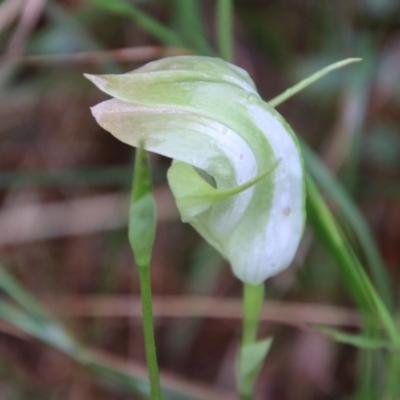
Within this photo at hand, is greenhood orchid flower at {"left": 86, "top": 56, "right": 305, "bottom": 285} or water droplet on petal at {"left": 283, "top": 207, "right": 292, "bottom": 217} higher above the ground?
greenhood orchid flower at {"left": 86, "top": 56, "right": 305, "bottom": 285}

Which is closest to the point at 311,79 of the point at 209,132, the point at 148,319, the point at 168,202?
the point at 209,132

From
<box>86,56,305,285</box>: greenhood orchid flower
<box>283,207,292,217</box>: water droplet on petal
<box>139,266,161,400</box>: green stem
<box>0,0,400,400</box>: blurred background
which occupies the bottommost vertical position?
<box>0,0,400,400</box>: blurred background

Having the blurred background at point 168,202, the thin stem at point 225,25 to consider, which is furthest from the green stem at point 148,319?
the blurred background at point 168,202

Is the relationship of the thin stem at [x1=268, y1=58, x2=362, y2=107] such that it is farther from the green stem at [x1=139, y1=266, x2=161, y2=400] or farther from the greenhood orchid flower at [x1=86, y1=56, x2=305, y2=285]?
the green stem at [x1=139, y1=266, x2=161, y2=400]

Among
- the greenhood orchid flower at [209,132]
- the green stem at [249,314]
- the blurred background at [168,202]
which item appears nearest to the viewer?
the greenhood orchid flower at [209,132]

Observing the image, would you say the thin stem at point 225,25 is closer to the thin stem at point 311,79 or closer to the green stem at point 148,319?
the thin stem at point 311,79

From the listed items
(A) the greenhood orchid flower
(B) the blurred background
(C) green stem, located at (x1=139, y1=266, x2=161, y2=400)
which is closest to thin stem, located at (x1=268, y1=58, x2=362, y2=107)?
(A) the greenhood orchid flower

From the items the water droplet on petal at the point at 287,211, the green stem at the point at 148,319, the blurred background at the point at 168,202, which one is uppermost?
the water droplet on petal at the point at 287,211
